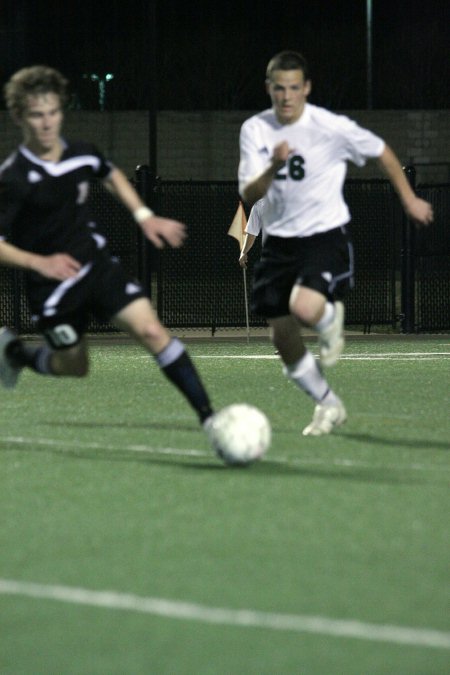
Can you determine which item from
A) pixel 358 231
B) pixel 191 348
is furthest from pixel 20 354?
pixel 358 231

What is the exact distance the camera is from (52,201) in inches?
333

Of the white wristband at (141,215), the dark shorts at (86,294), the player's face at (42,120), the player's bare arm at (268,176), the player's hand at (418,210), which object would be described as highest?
the player's face at (42,120)

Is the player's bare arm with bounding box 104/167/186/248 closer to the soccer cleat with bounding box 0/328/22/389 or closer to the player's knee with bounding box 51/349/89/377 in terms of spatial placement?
the player's knee with bounding box 51/349/89/377

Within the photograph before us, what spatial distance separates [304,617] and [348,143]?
15.9 ft

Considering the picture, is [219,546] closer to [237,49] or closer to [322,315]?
[322,315]

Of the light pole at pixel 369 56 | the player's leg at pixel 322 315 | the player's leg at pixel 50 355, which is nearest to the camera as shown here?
the player's leg at pixel 50 355

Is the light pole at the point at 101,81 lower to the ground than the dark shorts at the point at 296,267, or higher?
higher

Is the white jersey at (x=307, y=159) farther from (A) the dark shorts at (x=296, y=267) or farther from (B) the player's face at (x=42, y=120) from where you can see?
(B) the player's face at (x=42, y=120)

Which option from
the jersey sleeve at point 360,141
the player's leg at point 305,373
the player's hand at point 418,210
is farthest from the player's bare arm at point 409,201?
the player's leg at point 305,373

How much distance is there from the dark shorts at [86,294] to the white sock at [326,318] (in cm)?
131

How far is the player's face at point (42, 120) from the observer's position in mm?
8234

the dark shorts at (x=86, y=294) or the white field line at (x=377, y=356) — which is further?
the white field line at (x=377, y=356)

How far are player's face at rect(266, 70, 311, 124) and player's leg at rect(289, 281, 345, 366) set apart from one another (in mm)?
980

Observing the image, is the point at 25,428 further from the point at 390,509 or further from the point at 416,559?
the point at 416,559
